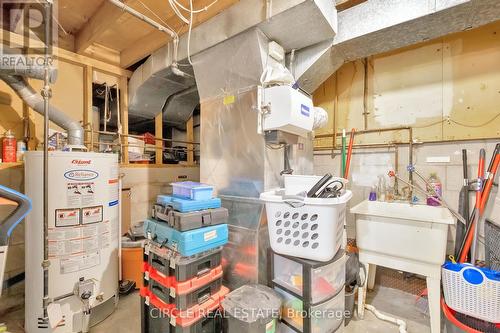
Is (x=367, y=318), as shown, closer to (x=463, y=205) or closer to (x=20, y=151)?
(x=463, y=205)

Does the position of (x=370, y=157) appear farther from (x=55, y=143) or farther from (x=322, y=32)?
(x=55, y=143)

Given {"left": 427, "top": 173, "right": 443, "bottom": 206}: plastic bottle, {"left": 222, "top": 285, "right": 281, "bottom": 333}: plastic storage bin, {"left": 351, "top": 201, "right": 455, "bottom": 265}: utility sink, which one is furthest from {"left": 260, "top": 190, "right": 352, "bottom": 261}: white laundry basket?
{"left": 427, "top": 173, "right": 443, "bottom": 206}: plastic bottle

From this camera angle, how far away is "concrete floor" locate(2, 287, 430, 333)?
1.75 metres

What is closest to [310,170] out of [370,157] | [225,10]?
[370,157]

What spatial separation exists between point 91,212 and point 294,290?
5.22 ft

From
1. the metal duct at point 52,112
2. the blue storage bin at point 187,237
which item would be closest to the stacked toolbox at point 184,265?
the blue storage bin at point 187,237

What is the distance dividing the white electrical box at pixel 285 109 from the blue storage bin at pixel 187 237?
2.63 ft

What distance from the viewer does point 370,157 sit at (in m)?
2.56

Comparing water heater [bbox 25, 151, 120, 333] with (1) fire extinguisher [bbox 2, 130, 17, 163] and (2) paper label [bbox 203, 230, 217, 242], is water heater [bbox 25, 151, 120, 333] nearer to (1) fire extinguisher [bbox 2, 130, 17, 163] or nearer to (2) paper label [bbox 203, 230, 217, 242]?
(1) fire extinguisher [bbox 2, 130, 17, 163]

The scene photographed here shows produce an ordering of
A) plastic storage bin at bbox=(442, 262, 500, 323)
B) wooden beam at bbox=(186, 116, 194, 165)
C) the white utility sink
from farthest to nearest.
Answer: wooden beam at bbox=(186, 116, 194, 165), the white utility sink, plastic storage bin at bbox=(442, 262, 500, 323)

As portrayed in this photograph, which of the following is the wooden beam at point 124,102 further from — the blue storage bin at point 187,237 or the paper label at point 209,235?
the paper label at point 209,235

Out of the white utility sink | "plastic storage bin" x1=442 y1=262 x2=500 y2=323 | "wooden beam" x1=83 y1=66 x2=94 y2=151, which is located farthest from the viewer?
"wooden beam" x1=83 y1=66 x2=94 y2=151

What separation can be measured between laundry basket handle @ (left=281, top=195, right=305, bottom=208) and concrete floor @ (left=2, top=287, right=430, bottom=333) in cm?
115

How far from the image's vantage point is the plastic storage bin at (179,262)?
136cm
